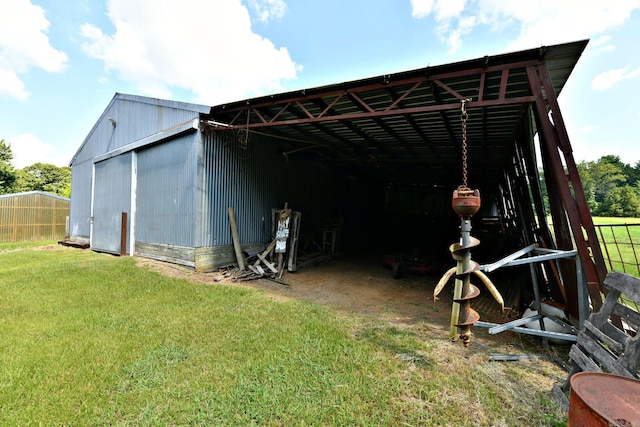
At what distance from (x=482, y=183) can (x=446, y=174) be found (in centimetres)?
295

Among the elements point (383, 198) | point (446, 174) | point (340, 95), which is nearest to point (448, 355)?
point (340, 95)

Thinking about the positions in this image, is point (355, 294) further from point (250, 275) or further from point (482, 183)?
point (482, 183)

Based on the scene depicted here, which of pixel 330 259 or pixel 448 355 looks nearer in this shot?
pixel 448 355

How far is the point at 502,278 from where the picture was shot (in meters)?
7.05

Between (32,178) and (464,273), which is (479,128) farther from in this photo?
(32,178)

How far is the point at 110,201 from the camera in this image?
1063 cm

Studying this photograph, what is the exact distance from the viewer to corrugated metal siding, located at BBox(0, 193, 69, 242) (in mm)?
14203

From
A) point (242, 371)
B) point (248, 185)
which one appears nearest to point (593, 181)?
point (248, 185)

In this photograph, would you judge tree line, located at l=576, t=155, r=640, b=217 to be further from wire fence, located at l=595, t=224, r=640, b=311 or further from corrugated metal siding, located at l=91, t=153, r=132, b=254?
corrugated metal siding, located at l=91, t=153, r=132, b=254

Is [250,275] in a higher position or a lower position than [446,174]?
lower

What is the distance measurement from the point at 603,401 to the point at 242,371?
9.13ft

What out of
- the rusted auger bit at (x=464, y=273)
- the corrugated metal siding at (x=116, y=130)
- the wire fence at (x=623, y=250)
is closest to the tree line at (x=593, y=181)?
the wire fence at (x=623, y=250)

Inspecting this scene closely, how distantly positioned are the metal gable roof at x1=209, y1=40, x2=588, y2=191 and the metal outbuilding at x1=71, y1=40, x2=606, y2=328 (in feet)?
0.10

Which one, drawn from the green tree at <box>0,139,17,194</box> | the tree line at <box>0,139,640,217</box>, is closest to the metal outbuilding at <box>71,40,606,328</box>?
the tree line at <box>0,139,640,217</box>
